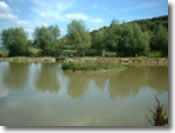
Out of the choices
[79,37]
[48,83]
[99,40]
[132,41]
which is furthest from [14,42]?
[48,83]

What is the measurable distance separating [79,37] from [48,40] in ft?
24.0

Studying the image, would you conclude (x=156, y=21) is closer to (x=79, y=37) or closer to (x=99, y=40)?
(x=79, y=37)

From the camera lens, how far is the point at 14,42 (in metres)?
22.2

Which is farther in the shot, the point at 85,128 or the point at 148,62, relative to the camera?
the point at 148,62

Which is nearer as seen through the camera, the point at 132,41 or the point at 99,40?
the point at 132,41

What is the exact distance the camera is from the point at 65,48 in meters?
24.5

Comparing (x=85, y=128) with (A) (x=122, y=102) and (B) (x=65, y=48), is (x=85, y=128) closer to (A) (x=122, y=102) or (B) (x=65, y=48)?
(A) (x=122, y=102)

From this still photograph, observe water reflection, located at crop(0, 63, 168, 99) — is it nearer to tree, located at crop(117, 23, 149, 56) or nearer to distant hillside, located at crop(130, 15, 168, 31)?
distant hillside, located at crop(130, 15, 168, 31)

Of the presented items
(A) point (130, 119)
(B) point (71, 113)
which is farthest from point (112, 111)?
(B) point (71, 113)

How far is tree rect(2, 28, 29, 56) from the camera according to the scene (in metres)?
21.9

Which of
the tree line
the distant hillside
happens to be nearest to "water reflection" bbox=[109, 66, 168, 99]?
the distant hillside

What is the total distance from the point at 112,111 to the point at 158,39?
14510 mm

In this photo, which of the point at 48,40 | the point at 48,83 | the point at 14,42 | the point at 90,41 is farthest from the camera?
the point at 48,40

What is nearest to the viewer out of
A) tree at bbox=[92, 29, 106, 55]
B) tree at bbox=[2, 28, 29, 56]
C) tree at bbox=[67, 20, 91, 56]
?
tree at bbox=[67, 20, 91, 56]
